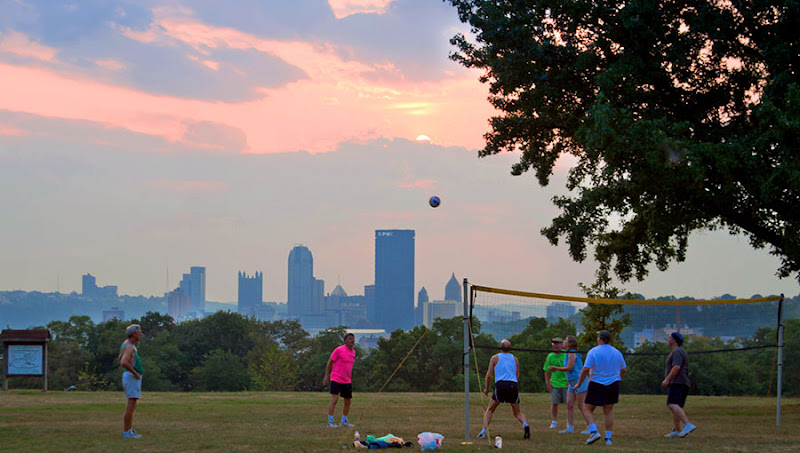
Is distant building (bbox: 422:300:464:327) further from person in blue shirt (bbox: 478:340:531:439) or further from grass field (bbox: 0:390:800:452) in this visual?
grass field (bbox: 0:390:800:452)

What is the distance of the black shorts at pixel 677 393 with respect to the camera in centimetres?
1491

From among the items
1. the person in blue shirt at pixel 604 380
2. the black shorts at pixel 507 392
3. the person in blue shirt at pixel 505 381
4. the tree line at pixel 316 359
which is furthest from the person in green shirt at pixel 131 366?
the tree line at pixel 316 359

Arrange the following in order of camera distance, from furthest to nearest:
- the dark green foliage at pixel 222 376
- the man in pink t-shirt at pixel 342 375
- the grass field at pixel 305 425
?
the dark green foliage at pixel 222 376
the man in pink t-shirt at pixel 342 375
the grass field at pixel 305 425

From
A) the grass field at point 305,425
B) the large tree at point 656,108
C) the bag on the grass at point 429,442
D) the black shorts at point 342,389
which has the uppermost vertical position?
the large tree at point 656,108

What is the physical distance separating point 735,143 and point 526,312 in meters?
6.27

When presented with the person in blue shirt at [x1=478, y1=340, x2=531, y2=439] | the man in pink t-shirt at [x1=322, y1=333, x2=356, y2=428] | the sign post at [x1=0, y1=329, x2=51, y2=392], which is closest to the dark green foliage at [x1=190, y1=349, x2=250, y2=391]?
the sign post at [x1=0, y1=329, x2=51, y2=392]

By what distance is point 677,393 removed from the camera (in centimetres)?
1495

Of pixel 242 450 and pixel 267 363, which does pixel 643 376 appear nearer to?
pixel 267 363

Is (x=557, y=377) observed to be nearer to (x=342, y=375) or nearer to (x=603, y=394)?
(x=603, y=394)

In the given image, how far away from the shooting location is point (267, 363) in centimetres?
7612

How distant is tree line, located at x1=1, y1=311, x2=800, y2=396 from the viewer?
59.8m

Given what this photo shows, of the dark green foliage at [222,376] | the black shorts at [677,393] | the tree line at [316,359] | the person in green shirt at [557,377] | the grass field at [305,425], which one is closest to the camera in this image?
the grass field at [305,425]

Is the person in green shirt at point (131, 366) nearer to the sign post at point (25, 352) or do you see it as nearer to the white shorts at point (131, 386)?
the white shorts at point (131, 386)

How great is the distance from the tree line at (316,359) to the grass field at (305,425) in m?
29.4
